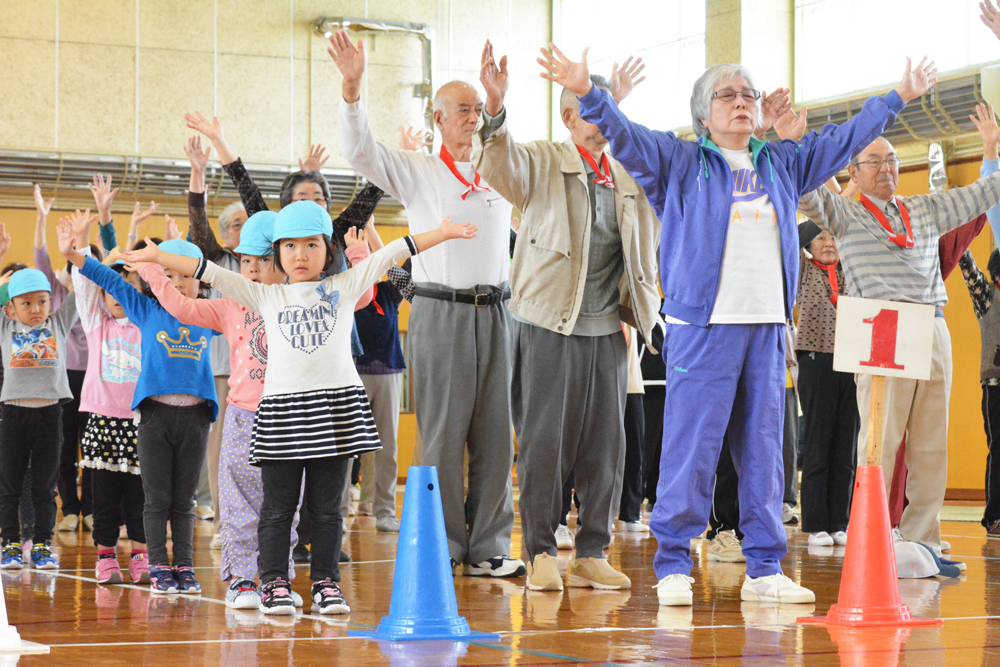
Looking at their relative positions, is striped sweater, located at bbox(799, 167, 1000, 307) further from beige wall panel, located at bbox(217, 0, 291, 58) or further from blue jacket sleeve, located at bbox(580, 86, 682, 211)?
beige wall panel, located at bbox(217, 0, 291, 58)

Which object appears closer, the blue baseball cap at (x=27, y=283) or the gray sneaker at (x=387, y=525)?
the blue baseball cap at (x=27, y=283)

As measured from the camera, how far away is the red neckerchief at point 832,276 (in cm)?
578

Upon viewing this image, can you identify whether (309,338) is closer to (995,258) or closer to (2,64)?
(995,258)

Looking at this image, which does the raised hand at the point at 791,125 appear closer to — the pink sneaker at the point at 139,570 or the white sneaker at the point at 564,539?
the white sneaker at the point at 564,539

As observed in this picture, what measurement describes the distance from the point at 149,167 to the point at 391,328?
6364 millimetres

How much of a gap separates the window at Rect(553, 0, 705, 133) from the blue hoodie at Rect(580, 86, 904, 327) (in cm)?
842

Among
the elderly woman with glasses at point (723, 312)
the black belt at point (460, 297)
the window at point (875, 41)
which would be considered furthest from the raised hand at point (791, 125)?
the window at point (875, 41)

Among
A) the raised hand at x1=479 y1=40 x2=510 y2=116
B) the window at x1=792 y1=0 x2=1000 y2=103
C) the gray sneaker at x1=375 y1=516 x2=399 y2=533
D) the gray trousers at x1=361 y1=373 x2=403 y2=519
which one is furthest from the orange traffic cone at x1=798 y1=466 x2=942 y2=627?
the window at x1=792 y1=0 x2=1000 y2=103

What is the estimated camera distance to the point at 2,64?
11.9 m

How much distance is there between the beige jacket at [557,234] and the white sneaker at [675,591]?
0.90 meters

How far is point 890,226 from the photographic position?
454cm

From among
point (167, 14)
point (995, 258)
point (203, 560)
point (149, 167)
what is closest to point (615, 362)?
point (203, 560)

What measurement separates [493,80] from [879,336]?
4.73ft

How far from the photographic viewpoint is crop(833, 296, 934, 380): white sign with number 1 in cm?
345
